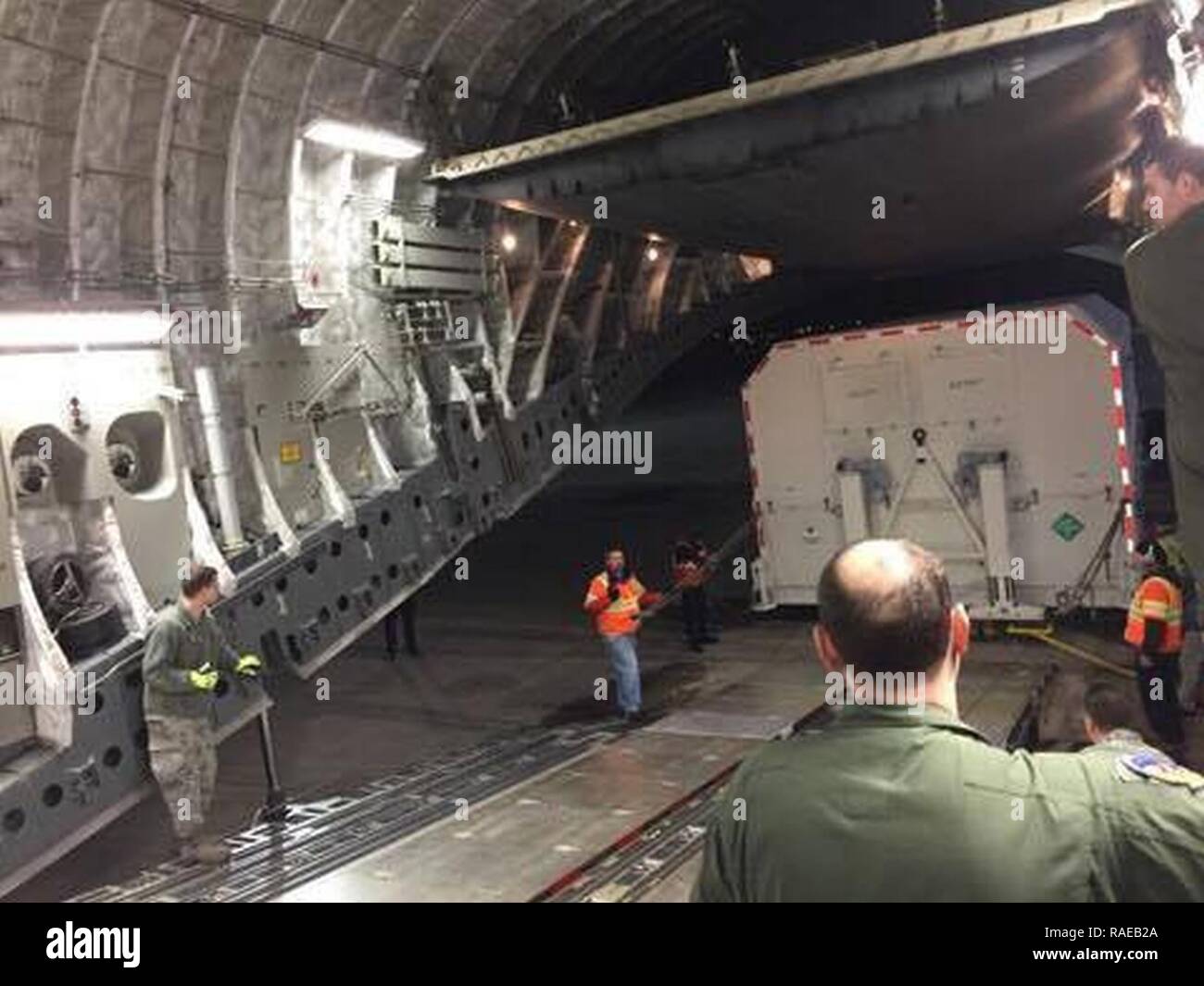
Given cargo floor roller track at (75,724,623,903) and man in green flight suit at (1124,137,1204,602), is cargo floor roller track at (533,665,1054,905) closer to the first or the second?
cargo floor roller track at (75,724,623,903)

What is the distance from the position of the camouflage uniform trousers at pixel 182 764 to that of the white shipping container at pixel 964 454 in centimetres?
595

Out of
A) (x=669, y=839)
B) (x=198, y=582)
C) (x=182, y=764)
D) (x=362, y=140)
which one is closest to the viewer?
(x=669, y=839)

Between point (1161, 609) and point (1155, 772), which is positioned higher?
point (1155, 772)

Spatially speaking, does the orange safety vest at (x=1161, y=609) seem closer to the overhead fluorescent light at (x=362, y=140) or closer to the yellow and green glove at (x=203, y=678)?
the yellow and green glove at (x=203, y=678)

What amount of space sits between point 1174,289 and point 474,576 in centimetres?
1316

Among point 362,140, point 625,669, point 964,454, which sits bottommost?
point 625,669

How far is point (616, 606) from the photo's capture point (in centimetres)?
911

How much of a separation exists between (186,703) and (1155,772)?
5.75m

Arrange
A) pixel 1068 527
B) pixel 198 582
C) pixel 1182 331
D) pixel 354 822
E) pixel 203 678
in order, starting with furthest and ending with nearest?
pixel 1068 527, pixel 354 822, pixel 198 582, pixel 203 678, pixel 1182 331

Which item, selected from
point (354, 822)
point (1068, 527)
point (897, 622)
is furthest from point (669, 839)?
point (1068, 527)

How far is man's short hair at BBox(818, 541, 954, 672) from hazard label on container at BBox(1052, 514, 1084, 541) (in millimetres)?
8303

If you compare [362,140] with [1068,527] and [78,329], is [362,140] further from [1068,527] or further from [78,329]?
[1068,527]

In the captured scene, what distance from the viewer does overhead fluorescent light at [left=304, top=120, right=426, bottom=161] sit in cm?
848

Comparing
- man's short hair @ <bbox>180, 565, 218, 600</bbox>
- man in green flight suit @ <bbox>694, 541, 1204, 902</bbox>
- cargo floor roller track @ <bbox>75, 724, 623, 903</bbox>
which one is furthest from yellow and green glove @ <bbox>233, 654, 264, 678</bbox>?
man in green flight suit @ <bbox>694, 541, 1204, 902</bbox>
